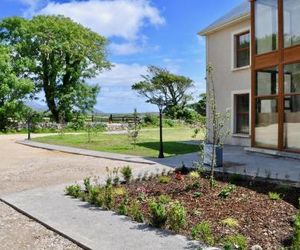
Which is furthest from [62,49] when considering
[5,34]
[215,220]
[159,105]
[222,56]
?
[215,220]

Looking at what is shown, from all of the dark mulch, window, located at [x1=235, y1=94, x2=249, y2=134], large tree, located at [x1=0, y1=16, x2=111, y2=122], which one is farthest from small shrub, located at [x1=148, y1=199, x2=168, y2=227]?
large tree, located at [x1=0, y1=16, x2=111, y2=122]

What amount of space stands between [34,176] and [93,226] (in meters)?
6.13

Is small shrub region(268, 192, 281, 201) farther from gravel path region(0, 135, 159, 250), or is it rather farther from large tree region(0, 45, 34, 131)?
large tree region(0, 45, 34, 131)

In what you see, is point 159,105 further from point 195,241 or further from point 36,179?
point 195,241

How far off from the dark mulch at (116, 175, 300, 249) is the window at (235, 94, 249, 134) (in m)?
9.92

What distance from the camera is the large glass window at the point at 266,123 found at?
14.2 meters

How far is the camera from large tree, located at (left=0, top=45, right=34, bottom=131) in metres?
34.2

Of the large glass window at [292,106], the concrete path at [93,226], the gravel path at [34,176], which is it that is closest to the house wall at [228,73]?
the large glass window at [292,106]

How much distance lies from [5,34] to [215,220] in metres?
35.9

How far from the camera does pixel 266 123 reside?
1457 cm

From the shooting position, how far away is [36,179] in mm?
11586

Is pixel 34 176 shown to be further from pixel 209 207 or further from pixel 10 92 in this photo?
pixel 10 92

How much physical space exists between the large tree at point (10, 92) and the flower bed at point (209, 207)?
2706cm

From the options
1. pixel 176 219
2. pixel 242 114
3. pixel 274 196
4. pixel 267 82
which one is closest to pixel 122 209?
pixel 176 219
